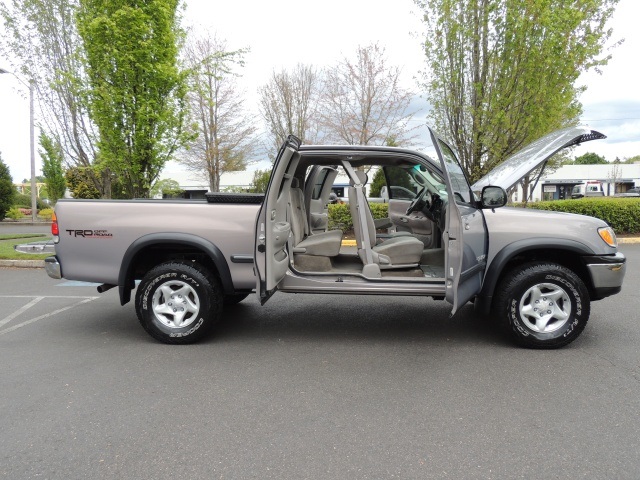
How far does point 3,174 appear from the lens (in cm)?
2233

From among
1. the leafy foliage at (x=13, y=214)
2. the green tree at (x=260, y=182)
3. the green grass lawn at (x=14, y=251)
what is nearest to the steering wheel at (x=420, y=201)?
the green grass lawn at (x=14, y=251)

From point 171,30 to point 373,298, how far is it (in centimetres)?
675

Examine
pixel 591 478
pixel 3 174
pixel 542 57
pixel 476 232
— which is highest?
pixel 542 57

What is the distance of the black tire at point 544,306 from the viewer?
14.2 feet

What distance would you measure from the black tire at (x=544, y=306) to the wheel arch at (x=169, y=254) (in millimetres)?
2690

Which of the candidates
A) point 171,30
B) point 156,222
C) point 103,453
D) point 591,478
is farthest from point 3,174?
point 591,478

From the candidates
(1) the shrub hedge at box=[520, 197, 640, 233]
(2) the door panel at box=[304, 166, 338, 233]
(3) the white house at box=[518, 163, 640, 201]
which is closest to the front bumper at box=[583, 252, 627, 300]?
(2) the door panel at box=[304, 166, 338, 233]

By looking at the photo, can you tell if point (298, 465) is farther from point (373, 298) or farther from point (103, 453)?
point (373, 298)

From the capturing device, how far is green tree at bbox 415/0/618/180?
35.3 feet

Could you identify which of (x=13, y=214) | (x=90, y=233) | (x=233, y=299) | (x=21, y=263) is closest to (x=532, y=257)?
(x=233, y=299)

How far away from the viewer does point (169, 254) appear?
15.8ft

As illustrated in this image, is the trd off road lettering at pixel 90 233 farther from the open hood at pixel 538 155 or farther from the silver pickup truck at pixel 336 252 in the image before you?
the open hood at pixel 538 155

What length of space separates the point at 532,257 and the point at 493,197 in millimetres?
810

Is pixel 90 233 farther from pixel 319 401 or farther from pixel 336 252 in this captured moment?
pixel 319 401
